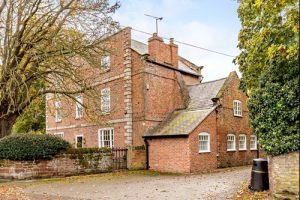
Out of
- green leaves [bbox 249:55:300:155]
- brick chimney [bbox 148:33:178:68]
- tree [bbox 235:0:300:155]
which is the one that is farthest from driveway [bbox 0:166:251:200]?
brick chimney [bbox 148:33:178:68]

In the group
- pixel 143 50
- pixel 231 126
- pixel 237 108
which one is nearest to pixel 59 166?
pixel 143 50

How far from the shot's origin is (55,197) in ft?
41.2

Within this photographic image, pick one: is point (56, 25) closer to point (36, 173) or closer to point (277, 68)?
point (36, 173)

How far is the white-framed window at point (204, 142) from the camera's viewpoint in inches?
843

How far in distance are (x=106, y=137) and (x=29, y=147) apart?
852 centimetres

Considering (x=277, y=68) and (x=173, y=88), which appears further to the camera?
(x=173, y=88)

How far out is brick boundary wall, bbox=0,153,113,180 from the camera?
18.3m

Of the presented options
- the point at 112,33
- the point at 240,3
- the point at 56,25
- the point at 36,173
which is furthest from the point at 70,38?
the point at 240,3

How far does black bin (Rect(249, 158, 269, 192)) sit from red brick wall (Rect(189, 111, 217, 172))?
790 cm

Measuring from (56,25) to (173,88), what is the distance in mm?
10296

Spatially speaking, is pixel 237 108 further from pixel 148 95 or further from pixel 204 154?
pixel 148 95

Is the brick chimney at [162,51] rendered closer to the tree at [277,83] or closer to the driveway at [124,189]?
the driveway at [124,189]

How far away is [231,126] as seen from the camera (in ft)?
80.2

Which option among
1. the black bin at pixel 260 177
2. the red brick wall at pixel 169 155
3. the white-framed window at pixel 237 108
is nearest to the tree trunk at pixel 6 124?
the red brick wall at pixel 169 155
